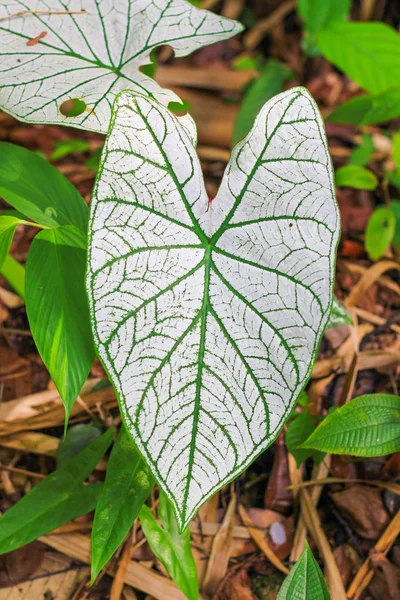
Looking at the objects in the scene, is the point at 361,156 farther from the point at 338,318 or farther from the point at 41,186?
the point at 41,186

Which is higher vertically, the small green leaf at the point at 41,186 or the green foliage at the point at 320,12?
the green foliage at the point at 320,12

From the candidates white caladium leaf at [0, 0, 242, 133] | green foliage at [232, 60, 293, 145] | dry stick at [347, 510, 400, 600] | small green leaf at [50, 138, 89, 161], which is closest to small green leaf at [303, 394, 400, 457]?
dry stick at [347, 510, 400, 600]

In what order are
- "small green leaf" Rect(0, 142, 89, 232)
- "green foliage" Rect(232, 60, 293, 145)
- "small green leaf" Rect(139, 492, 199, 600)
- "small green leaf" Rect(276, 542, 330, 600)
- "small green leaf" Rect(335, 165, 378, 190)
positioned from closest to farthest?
"small green leaf" Rect(276, 542, 330, 600), "small green leaf" Rect(139, 492, 199, 600), "small green leaf" Rect(0, 142, 89, 232), "small green leaf" Rect(335, 165, 378, 190), "green foliage" Rect(232, 60, 293, 145)

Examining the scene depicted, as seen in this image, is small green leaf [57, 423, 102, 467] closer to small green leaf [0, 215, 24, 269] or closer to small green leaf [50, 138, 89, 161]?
small green leaf [0, 215, 24, 269]

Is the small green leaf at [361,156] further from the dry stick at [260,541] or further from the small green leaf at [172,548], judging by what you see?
the small green leaf at [172,548]

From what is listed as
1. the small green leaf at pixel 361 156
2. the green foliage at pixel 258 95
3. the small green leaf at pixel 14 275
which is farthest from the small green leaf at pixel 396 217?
the small green leaf at pixel 14 275

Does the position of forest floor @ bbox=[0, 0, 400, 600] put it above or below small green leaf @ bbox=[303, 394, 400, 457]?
below

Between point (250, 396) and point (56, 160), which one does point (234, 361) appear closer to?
point (250, 396)
